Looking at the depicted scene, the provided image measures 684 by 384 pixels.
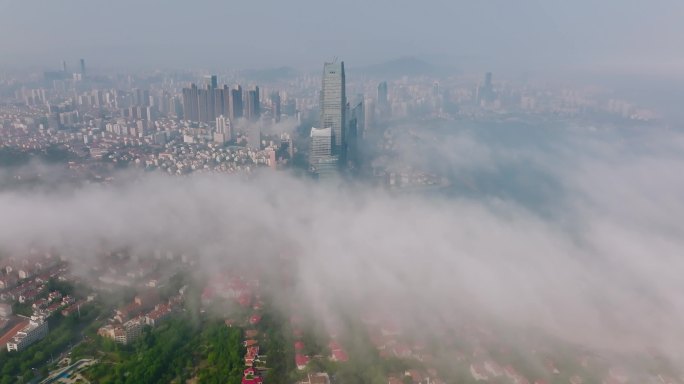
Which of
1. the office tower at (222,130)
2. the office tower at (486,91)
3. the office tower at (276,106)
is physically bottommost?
the office tower at (222,130)

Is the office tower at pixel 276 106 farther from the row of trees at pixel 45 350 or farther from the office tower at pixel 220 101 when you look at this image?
the row of trees at pixel 45 350

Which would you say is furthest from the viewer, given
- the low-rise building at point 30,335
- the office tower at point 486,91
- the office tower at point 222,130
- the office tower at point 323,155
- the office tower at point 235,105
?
the office tower at point 486,91

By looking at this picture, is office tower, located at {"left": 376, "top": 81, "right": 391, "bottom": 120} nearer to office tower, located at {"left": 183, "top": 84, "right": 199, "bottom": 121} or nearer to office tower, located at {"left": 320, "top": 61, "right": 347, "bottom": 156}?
office tower, located at {"left": 183, "top": 84, "right": 199, "bottom": 121}

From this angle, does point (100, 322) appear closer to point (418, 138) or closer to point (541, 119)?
point (418, 138)

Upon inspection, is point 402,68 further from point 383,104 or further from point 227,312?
point 227,312

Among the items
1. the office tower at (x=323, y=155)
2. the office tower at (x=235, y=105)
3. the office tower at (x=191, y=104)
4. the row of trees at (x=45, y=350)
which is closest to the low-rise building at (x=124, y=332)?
the row of trees at (x=45, y=350)

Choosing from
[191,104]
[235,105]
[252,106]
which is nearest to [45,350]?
[235,105]

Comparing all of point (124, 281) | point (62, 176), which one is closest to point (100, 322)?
point (124, 281)
